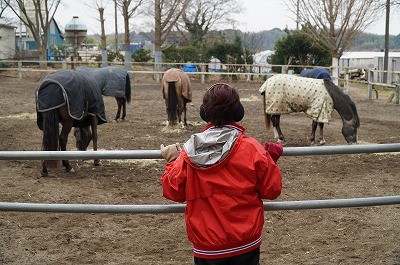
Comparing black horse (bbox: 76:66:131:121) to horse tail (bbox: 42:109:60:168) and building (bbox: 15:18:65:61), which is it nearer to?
horse tail (bbox: 42:109:60:168)

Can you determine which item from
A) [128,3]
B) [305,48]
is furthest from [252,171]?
[128,3]

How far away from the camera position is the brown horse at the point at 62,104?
625cm

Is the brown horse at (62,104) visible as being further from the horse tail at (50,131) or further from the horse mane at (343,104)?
the horse mane at (343,104)

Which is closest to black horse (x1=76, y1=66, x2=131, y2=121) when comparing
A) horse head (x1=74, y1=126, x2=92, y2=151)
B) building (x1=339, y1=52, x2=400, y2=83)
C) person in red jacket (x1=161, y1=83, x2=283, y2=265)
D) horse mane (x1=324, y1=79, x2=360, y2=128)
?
horse head (x1=74, y1=126, x2=92, y2=151)

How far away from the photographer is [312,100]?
8.84m

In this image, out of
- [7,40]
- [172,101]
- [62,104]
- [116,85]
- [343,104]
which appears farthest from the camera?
[7,40]

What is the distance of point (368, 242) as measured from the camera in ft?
14.0

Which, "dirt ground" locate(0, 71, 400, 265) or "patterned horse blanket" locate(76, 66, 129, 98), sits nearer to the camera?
"dirt ground" locate(0, 71, 400, 265)

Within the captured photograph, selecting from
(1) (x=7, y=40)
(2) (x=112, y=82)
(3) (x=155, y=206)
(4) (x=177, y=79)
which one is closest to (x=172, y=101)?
(4) (x=177, y=79)

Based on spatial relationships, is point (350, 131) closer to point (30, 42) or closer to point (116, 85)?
point (116, 85)

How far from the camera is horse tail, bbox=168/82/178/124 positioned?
10.4m

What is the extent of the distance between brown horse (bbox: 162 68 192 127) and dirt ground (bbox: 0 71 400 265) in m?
0.48

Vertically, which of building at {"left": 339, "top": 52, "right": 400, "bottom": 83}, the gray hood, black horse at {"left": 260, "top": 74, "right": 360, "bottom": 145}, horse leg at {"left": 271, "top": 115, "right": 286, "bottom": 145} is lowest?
horse leg at {"left": 271, "top": 115, "right": 286, "bottom": 145}

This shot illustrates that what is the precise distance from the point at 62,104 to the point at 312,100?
4.43m
